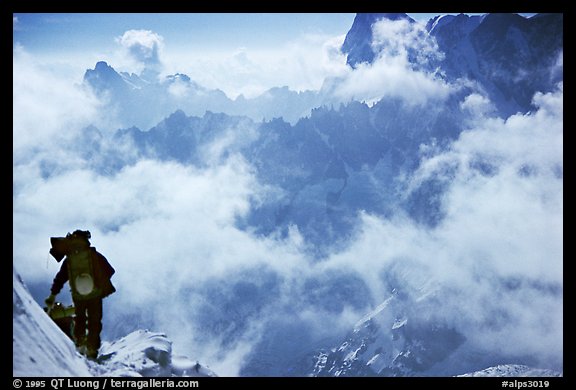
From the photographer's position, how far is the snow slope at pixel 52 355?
32.7 ft

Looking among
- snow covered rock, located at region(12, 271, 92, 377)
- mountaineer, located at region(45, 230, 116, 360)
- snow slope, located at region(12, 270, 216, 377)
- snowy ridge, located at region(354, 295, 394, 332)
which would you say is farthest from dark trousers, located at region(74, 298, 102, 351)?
snowy ridge, located at region(354, 295, 394, 332)

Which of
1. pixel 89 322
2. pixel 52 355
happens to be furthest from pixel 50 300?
pixel 52 355

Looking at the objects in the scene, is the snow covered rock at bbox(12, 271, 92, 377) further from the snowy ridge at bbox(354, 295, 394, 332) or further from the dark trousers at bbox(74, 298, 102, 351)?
the snowy ridge at bbox(354, 295, 394, 332)

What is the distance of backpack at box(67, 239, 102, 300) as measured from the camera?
10289mm

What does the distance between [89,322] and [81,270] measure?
112 centimetres

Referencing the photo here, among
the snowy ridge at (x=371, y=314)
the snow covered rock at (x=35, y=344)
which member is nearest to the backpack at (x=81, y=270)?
the snow covered rock at (x=35, y=344)

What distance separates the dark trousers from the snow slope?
27cm

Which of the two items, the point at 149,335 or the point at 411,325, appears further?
the point at 411,325

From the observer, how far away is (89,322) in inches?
416
